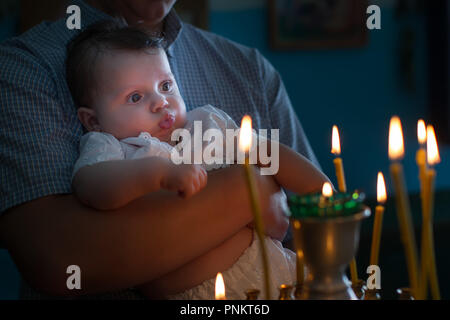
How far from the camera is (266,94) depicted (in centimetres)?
146

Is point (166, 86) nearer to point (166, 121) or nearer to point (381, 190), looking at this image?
point (166, 121)

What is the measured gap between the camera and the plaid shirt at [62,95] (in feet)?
3.22

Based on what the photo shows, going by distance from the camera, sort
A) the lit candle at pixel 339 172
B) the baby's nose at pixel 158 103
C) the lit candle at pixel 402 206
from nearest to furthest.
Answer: the lit candle at pixel 402 206 → the lit candle at pixel 339 172 → the baby's nose at pixel 158 103

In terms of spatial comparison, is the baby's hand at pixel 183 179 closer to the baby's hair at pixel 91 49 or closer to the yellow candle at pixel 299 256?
the yellow candle at pixel 299 256

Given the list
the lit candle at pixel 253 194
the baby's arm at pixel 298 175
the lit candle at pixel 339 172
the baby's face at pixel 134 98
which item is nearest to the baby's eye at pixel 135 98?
the baby's face at pixel 134 98

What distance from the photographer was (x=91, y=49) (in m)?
1.12

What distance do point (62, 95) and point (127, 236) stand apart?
456 mm

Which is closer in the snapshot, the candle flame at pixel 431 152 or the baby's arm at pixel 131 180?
the candle flame at pixel 431 152

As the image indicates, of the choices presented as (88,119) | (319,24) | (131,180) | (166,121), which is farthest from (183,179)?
(319,24)

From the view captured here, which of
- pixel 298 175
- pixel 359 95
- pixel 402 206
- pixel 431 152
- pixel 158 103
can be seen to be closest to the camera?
pixel 402 206

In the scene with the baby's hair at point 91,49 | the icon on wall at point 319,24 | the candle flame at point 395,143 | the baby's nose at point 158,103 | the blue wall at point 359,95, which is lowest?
the blue wall at point 359,95

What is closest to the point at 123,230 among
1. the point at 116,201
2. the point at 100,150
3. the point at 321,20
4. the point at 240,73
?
the point at 116,201

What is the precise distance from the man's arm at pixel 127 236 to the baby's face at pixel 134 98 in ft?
0.72

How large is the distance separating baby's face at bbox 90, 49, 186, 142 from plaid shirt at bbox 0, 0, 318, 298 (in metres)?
0.10
